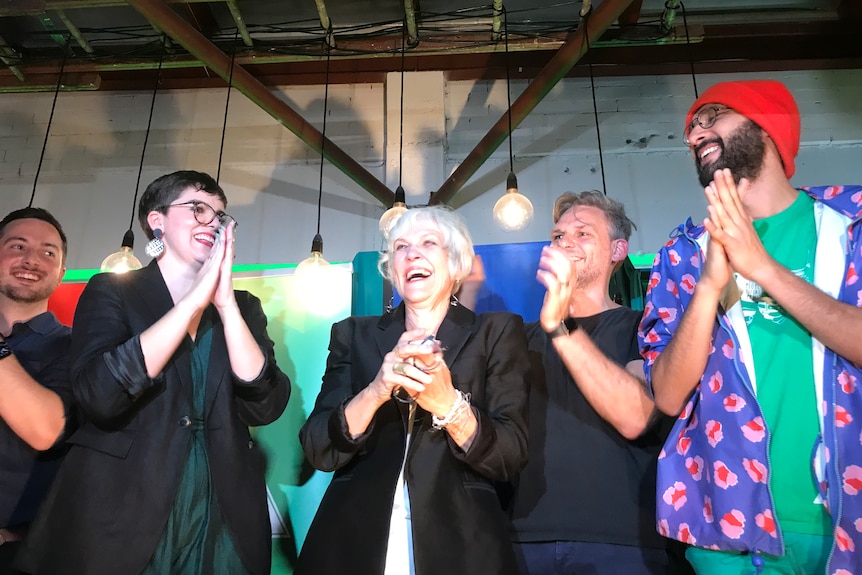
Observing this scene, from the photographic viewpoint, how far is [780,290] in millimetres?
1498

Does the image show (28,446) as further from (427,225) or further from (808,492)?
(808,492)

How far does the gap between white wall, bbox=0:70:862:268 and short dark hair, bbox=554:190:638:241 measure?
1847 mm

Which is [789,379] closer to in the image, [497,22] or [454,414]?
[454,414]

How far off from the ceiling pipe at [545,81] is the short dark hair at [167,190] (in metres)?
1.98

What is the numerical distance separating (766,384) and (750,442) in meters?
0.16

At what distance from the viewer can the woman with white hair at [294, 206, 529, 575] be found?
1612 millimetres

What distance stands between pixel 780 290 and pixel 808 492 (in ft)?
1.46

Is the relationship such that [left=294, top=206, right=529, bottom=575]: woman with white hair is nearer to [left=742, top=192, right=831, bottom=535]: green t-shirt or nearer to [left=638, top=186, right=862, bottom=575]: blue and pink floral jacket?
[left=638, top=186, right=862, bottom=575]: blue and pink floral jacket

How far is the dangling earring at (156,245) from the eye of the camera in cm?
215

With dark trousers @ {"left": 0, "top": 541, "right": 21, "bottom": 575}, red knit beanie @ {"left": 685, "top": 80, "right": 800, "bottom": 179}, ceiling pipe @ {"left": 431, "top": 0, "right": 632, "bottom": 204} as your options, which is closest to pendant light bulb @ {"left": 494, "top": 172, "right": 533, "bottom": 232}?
ceiling pipe @ {"left": 431, "top": 0, "right": 632, "bottom": 204}

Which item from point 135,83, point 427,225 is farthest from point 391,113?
point 427,225

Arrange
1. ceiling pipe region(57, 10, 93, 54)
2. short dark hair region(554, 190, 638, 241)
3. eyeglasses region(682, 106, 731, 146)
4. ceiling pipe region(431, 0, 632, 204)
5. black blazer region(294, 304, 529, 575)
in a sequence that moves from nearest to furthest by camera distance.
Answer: black blazer region(294, 304, 529, 575) < eyeglasses region(682, 106, 731, 146) < short dark hair region(554, 190, 638, 241) < ceiling pipe region(431, 0, 632, 204) < ceiling pipe region(57, 10, 93, 54)

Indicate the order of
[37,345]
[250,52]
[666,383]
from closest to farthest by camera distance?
[666,383] < [37,345] < [250,52]

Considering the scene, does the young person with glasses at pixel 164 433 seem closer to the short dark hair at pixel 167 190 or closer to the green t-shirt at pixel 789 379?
the short dark hair at pixel 167 190
